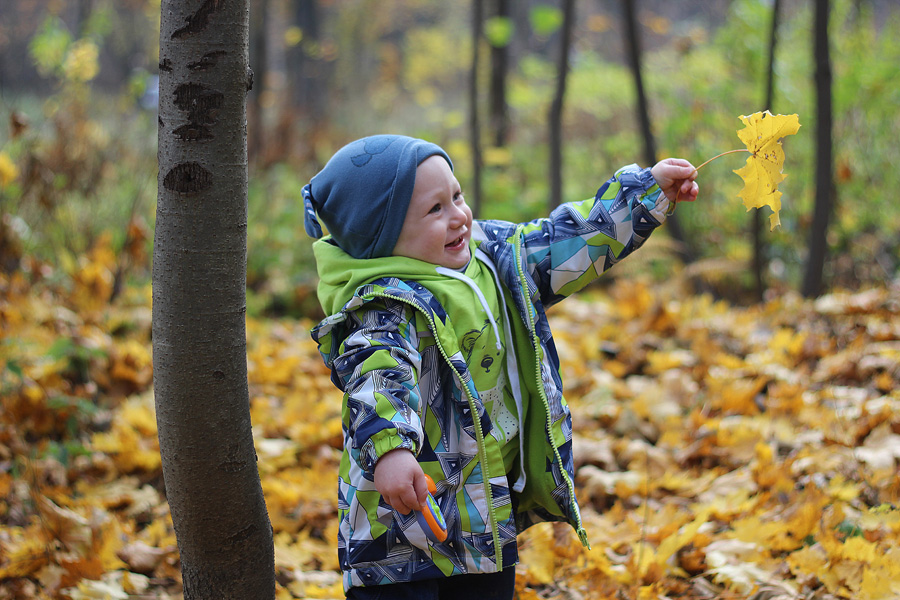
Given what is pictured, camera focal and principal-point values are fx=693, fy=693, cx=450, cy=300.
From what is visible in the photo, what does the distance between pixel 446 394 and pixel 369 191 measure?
1.53 ft

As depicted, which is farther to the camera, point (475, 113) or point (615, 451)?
point (475, 113)

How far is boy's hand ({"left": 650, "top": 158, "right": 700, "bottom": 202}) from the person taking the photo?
1556 mm

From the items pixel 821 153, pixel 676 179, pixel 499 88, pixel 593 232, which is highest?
pixel 499 88

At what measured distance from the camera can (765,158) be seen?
1448mm

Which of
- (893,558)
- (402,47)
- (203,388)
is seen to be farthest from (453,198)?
(402,47)

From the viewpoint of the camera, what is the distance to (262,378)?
3631 millimetres

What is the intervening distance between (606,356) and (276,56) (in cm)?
3679

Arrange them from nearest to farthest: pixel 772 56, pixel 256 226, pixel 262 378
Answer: pixel 262 378 → pixel 772 56 → pixel 256 226

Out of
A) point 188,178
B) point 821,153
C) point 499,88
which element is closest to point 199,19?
point 188,178

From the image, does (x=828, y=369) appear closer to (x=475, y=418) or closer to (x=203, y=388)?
(x=475, y=418)

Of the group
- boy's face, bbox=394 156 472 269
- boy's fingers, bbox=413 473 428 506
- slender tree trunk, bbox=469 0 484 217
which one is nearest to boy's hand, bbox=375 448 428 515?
boy's fingers, bbox=413 473 428 506

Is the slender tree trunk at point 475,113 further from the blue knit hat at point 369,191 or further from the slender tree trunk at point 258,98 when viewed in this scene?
the blue knit hat at point 369,191

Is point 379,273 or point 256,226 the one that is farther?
point 256,226

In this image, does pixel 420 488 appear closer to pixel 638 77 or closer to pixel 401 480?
pixel 401 480
